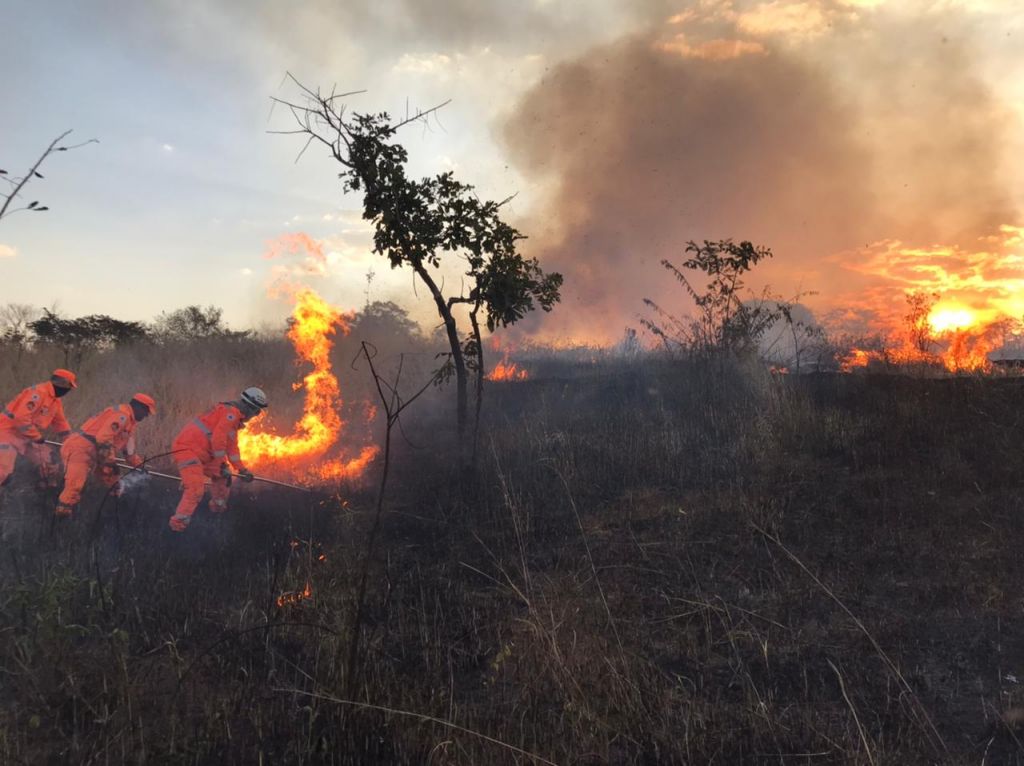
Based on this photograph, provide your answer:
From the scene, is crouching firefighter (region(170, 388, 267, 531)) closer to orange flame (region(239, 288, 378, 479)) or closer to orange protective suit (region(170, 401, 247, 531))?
orange protective suit (region(170, 401, 247, 531))

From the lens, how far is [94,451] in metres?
8.28

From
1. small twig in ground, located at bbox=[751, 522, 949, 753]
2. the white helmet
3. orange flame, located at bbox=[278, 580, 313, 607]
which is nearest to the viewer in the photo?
small twig in ground, located at bbox=[751, 522, 949, 753]

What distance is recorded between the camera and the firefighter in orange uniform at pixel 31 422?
820 centimetres

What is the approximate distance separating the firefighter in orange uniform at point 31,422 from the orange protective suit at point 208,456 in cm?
196

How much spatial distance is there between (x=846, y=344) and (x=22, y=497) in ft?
65.1

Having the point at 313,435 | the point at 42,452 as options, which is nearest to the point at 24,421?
the point at 42,452

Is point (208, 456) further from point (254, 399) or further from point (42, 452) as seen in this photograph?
point (42, 452)

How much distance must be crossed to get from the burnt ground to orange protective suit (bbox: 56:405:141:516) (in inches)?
15.8

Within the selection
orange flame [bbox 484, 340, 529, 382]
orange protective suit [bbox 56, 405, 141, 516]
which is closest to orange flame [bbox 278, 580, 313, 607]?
orange protective suit [bbox 56, 405, 141, 516]

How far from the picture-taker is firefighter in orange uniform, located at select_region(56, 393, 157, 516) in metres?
8.06

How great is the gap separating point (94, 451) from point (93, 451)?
0.02 meters

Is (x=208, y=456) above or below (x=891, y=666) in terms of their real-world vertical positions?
above

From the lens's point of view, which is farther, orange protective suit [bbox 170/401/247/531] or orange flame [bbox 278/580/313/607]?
orange protective suit [bbox 170/401/247/531]

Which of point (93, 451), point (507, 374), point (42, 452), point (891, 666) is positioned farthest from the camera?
point (507, 374)
